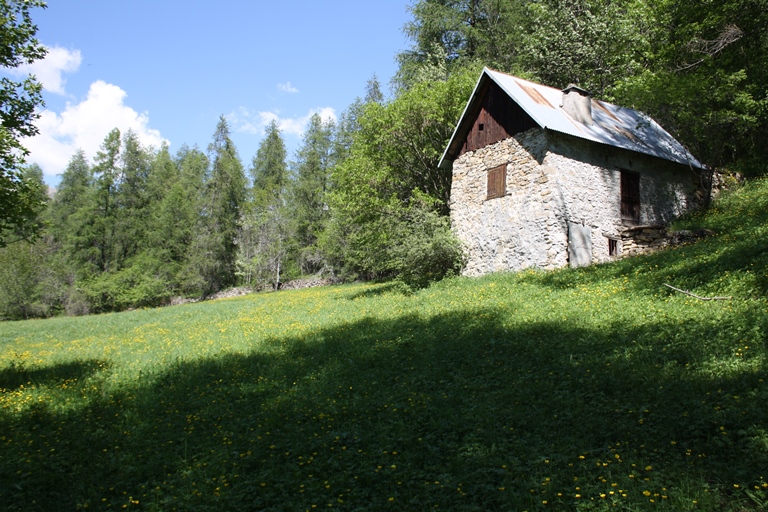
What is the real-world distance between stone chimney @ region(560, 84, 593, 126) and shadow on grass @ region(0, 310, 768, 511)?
13.8 metres

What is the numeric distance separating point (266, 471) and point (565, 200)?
50.9ft

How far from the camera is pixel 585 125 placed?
765 inches

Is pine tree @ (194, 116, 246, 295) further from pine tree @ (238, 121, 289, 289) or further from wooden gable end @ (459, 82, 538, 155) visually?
wooden gable end @ (459, 82, 538, 155)

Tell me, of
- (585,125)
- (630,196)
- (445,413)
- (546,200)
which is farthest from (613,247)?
(445,413)

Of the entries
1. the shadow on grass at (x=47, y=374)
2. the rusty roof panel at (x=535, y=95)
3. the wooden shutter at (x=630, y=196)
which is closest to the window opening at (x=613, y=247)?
the wooden shutter at (x=630, y=196)

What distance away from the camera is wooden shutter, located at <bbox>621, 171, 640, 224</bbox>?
19531mm

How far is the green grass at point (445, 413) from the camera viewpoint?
4660 mm

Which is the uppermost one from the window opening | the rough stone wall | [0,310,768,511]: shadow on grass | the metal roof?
the metal roof

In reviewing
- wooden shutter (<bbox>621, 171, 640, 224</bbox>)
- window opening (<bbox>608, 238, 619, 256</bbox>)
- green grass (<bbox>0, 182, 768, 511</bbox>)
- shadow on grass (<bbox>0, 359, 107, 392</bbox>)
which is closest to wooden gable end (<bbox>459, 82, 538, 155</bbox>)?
wooden shutter (<bbox>621, 171, 640, 224</bbox>)

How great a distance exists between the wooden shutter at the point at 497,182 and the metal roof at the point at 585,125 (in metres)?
2.66

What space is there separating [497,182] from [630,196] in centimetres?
597

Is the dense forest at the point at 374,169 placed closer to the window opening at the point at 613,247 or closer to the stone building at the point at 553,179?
the stone building at the point at 553,179

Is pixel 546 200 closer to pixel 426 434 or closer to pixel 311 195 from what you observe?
pixel 426 434

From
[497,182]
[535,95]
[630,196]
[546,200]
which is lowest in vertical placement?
[546,200]
